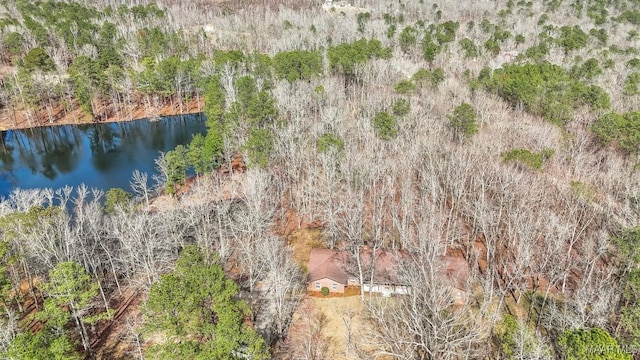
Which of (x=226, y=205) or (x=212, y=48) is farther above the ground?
(x=212, y=48)

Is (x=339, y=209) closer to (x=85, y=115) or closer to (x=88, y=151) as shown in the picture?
(x=88, y=151)

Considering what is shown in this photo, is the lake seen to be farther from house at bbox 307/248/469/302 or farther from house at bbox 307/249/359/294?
house at bbox 307/248/469/302

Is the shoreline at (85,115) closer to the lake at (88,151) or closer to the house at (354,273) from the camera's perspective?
the lake at (88,151)

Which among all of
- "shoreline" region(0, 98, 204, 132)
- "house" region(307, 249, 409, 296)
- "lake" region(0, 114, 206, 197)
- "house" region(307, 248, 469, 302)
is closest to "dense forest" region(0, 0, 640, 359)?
"shoreline" region(0, 98, 204, 132)

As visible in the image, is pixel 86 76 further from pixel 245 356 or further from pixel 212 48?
pixel 245 356

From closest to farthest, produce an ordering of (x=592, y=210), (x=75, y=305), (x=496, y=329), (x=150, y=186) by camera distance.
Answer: (x=75, y=305) → (x=496, y=329) → (x=592, y=210) → (x=150, y=186)

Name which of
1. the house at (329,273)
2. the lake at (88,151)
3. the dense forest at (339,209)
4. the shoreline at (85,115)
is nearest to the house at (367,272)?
the house at (329,273)

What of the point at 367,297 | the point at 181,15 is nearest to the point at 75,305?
the point at 367,297
